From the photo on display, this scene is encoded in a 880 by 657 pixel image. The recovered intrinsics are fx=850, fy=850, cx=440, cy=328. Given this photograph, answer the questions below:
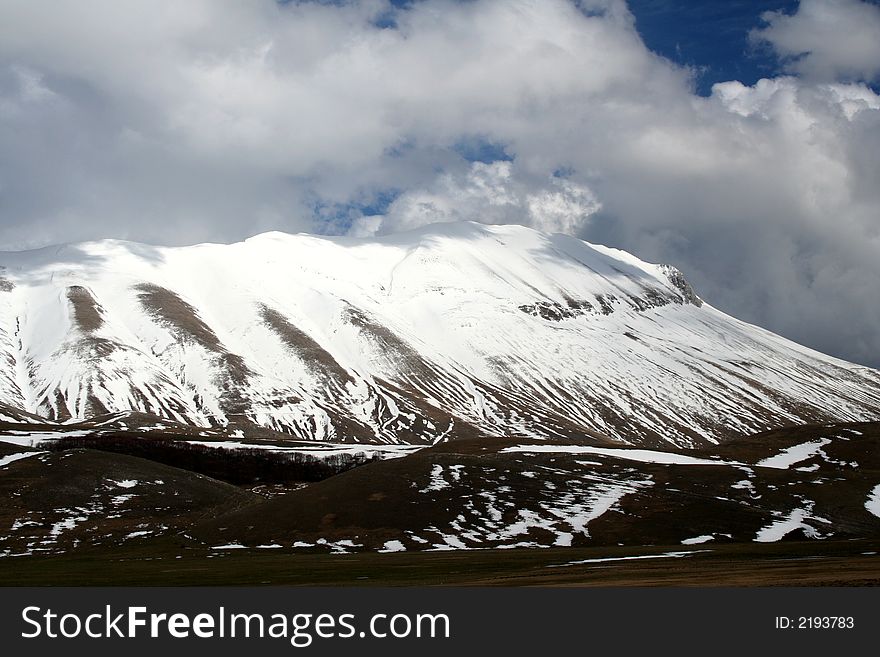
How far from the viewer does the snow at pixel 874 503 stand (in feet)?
340

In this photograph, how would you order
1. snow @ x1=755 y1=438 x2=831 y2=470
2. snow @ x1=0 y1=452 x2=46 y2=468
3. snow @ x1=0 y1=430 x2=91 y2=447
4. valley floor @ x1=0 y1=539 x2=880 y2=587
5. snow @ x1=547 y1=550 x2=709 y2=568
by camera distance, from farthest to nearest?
1. snow @ x1=755 y1=438 x2=831 y2=470
2. snow @ x1=0 y1=430 x2=91 y2=447
3. snow @ x1=0 y1=452 x2=46 y2=468
4. snow @ x1=547 y1=550 x2=709 y2=568
5. valley floor @ x1=0 y1=539 x2=880 y2=587

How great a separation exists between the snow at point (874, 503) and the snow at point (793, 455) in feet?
147

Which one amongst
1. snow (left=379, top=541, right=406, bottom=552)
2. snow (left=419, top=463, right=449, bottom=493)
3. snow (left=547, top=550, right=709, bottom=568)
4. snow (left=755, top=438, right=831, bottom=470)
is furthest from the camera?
snow (left=755, top=438, right=831, bottom=470)

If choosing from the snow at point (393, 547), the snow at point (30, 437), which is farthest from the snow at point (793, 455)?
the snow at point (30, 437)

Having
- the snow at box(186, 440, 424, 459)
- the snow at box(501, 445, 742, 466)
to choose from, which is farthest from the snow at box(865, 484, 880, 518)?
the snow at box(186, 440, 424, 459)

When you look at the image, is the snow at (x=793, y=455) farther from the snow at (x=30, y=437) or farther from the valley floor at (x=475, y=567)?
the snow at (x=30, y=437)

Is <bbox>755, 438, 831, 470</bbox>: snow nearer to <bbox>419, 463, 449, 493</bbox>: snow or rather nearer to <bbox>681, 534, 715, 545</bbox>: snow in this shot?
<bbox>419, 463, 449, 493</bbox>: snow

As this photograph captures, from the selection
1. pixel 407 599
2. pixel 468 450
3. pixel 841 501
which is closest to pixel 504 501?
pixel 841 501

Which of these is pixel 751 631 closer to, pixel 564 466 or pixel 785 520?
pixel 785 520

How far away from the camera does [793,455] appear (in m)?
173

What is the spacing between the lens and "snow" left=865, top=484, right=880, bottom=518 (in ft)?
340

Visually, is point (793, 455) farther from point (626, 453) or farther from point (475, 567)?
point (475, 567)

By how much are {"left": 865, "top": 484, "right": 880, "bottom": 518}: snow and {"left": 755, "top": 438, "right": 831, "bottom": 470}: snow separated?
4482 cm

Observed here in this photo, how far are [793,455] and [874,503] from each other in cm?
6763
